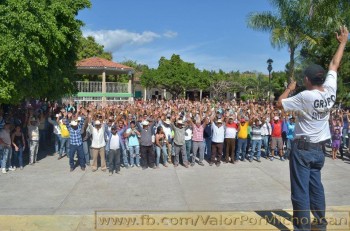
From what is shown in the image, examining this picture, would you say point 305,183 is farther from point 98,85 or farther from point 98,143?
point 98,85

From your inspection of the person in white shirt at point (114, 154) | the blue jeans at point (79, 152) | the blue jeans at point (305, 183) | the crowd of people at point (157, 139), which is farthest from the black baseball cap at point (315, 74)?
the blue jeans at point (79, 152)

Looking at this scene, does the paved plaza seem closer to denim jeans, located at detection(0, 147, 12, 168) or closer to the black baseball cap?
denim jeans, located at detection(0, 147, 12, 168)

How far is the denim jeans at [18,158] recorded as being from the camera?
10.2 meters

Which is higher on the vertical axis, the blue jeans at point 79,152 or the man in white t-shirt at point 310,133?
the man in white t-shirt at point 310,133

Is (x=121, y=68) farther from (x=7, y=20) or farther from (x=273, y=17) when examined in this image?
(x=7, y=20)

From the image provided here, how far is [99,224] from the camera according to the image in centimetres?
495

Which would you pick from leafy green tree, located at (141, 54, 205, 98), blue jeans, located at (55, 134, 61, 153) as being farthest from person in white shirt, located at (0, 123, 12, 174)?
leafy green tree, located at (141, 54, 205, 98)

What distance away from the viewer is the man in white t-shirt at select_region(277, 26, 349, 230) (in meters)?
3.56

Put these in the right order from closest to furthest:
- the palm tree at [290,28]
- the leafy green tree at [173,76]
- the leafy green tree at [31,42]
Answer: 1. the leafy green tree at [31,42]
2. the palm tree at [290,28]
3. the leafy green tree at [173,76]

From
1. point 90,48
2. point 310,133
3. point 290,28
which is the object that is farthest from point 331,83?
point 90,48

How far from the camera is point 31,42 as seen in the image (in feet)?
30.6

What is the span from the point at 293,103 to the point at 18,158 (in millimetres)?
9067

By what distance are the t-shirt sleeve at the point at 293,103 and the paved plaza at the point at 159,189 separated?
9.59 ft

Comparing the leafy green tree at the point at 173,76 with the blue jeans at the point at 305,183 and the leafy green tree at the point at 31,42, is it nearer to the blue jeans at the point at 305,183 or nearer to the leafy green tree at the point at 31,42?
the leafy green tree at the point at 31,42
